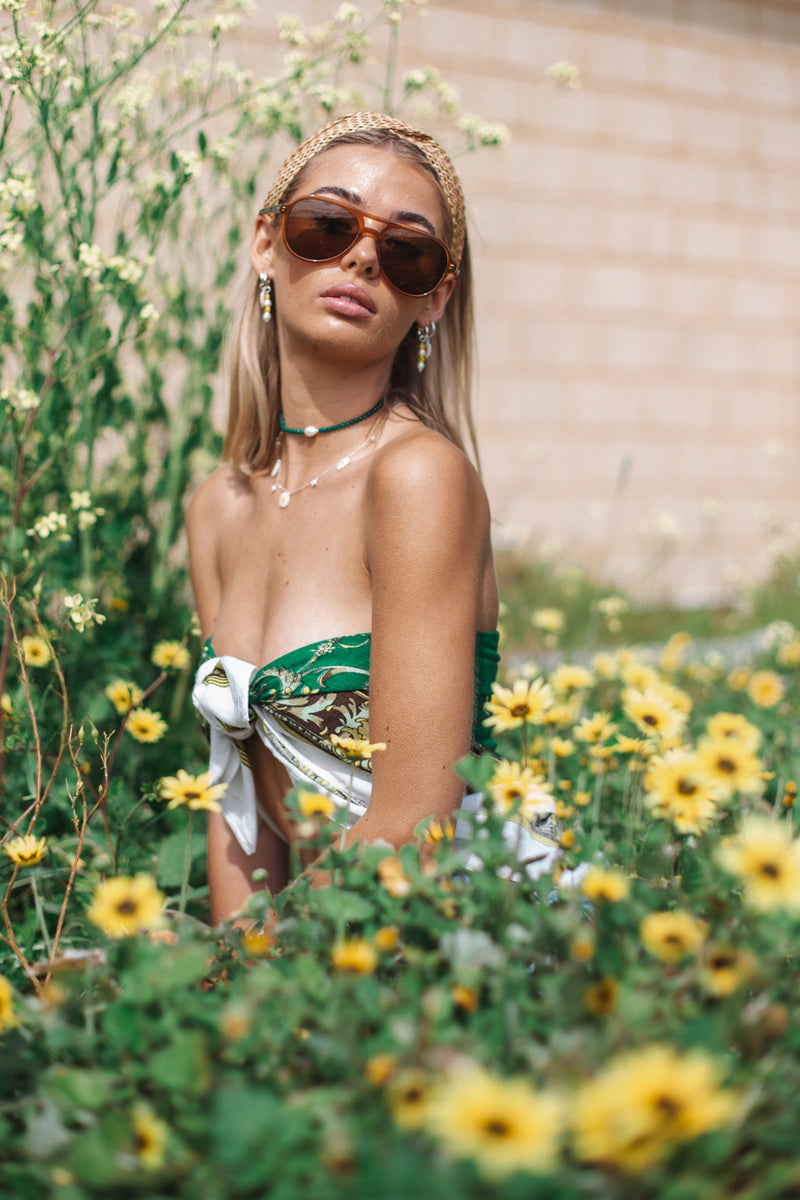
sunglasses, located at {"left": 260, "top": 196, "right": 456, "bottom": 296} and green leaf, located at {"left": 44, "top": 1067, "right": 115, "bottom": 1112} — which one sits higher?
sunglasses, located at {"left": 260, "top": 196, "right": 456, "bottom": 296}

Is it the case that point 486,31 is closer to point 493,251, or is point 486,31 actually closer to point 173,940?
point 493,251

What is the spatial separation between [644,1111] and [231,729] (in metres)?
1.19

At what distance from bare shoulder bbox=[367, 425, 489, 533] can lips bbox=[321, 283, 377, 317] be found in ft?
0.91

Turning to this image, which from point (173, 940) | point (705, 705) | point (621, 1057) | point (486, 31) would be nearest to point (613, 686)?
point (705, 705)

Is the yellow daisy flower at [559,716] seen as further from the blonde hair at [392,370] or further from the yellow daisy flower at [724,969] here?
the yellow daisy flower at [724,969]

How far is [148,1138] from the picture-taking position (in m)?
0.82

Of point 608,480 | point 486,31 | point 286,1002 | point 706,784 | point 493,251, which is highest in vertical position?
point 486,31

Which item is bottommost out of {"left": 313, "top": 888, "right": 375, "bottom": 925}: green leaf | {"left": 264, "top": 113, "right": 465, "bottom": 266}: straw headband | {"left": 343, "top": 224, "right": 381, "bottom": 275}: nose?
{"left": 313, "top": 888, "right": 375, "bottom": 925}: green leaf

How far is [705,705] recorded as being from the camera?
300 centimetres

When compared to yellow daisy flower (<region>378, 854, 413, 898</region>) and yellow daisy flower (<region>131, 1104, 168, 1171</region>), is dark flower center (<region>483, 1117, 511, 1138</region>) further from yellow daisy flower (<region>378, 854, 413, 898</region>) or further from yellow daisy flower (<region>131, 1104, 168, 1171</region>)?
yellow daisy flower (<region>378, 854, 413, 898</region>)

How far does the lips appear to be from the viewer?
1686 millimetres

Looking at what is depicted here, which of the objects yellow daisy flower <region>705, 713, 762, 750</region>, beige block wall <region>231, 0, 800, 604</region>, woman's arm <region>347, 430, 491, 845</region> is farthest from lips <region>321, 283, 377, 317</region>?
beige block wall <region>231, 0, 800, 604</region>

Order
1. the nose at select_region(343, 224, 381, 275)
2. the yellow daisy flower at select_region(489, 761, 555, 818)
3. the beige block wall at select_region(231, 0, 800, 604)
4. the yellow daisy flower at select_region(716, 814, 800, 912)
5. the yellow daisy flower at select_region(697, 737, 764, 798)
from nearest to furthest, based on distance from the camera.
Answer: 1. the yellow daisy flower at select_region(716, 814, 800, 912)
2. the yellow daisy flower at select_region(697, 737, 764, 798)
3. the yellow daisy flower at select_region(489, 761, 555, 818)
4. the nose at select_region(343, 224, 381, 275)
5. the beige block wall at select_region(231, 0, 800, 604)

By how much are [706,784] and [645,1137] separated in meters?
0.49
